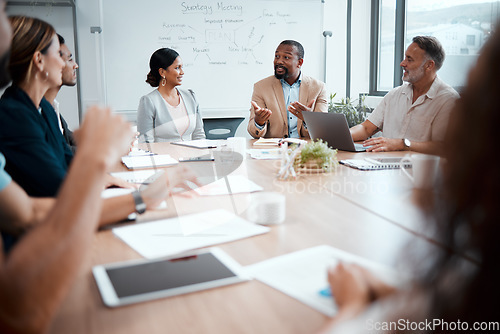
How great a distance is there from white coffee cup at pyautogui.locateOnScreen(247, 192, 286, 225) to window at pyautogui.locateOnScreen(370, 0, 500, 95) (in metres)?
2.45

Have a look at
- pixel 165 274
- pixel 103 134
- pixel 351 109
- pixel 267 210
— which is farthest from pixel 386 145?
pixel 351 109

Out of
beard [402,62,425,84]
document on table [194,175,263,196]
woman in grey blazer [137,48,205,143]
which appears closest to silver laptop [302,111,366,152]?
beard [402,62,425,84]

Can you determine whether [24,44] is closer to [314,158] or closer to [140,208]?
[140,208]

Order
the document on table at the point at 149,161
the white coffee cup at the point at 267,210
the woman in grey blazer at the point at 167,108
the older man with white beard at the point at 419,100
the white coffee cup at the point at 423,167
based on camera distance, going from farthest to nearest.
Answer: the woman in grey blazer at the point at 167,108, the older man with white beard at the point at 419,100, the document on table at the point at 149,161, the white coffee cup at the point at 423,167, the white coffee cup at the point at 267,210

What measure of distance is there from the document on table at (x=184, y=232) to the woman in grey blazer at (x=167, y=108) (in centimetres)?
222

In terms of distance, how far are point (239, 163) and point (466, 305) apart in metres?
1.82

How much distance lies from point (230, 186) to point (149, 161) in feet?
2.55

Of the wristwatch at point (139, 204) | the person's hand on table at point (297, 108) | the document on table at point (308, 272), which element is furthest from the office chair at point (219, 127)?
the document on table at point (308, 272)

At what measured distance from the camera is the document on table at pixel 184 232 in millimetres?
1097

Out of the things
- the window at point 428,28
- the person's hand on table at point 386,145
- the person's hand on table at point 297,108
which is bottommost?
the person's hand on table at point 386,145

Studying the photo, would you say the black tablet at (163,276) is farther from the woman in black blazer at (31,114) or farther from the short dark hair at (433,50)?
the short dark hair at (433,50)

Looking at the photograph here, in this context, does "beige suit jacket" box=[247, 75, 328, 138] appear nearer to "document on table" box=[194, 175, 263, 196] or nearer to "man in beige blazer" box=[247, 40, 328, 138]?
"man in beige blazer" box=[247, 40, 328, 138]

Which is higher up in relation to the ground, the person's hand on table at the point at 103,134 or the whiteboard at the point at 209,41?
the whiteboard at the point at 209,41

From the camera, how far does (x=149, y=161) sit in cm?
234
